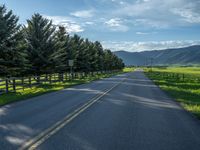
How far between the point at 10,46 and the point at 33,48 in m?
6.96

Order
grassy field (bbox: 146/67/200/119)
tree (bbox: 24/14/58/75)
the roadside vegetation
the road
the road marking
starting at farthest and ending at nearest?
tree (bbox: 24/14/58/75) → the roadside vegetation → grassy field (bbox: 146/67/200/119) → the road → the road marking

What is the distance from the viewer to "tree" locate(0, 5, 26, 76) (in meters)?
22.7

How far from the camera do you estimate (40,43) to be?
3103 cm

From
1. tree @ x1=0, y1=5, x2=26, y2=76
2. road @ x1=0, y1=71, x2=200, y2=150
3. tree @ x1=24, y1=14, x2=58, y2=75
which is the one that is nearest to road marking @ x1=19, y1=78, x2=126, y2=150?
road @ x1=0, y1=71, x2=200, y2=150

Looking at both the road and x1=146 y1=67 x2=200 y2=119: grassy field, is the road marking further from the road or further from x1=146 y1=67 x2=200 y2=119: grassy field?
x1=146 y1=67 x2=200 y2=119: grassy field

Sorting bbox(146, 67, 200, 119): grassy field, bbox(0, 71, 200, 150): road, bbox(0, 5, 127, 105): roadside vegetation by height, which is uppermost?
bbox(0, 5, 127, 105): roadside vegetation

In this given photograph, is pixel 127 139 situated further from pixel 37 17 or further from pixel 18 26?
pixel 37 17

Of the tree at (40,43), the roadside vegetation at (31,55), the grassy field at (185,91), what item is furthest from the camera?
the tree at (40,43)

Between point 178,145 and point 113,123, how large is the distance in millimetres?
2954

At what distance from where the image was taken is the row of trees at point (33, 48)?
2322cm

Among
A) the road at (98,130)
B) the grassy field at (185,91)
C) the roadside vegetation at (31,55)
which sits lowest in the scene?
the grassy field at (185,91)

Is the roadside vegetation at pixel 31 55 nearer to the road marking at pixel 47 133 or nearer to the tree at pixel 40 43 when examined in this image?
the tree at pixel 40 43

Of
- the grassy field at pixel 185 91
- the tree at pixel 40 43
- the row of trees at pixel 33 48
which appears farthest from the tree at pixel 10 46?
the grassy field at pixel 185 91

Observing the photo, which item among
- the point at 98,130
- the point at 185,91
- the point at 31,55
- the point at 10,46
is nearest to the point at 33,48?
the point at 31,55
